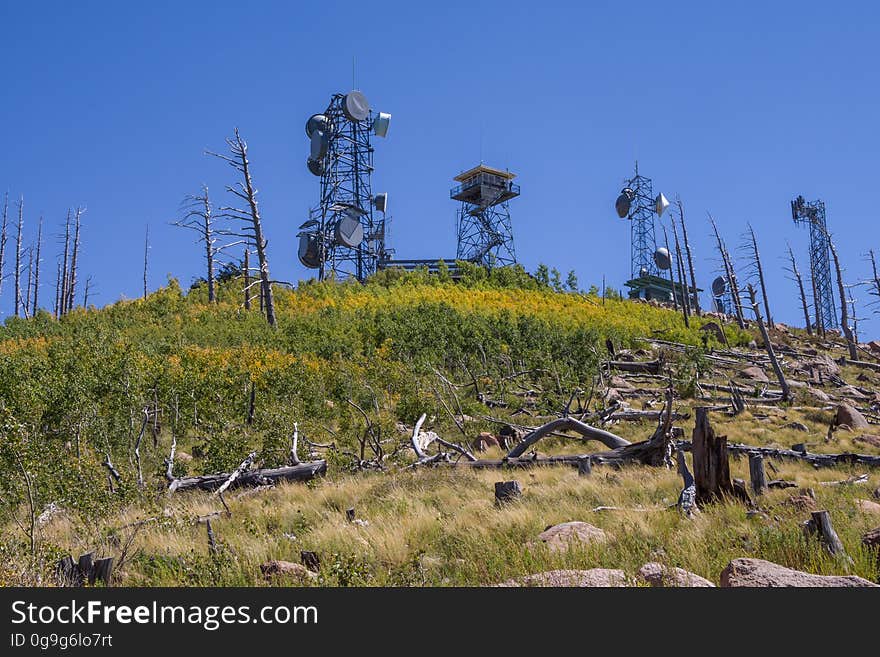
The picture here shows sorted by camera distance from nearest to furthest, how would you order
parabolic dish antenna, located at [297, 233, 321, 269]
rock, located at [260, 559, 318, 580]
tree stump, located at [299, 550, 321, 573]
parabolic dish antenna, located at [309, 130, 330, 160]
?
rock, located at [260, 559, 318, 580] < tree stump, located at [299, 550, 321, 573] < parabolic dish antenna, located at [309, 130, 330, 160] < parabolic dish antenna, located at [297, 233, 321, 269]

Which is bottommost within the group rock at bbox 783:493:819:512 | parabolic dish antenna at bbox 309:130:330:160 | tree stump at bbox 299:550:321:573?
tree stump at bbox 299:550:321:573

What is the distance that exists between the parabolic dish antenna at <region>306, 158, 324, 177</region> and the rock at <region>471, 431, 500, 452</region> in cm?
3226

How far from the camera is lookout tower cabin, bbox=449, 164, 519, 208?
154 ft

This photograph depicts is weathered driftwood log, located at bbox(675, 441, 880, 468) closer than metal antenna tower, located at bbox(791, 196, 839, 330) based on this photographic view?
Yes

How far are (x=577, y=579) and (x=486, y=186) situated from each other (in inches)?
1712

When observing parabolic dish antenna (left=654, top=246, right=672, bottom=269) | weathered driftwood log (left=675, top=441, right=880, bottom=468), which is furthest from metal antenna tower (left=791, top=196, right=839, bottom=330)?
weathered driftwood log (left=675, top=441, right=880, bottom=468)

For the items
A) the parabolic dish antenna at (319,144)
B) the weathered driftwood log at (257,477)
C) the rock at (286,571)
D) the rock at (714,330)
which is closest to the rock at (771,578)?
the rock at (286,571)

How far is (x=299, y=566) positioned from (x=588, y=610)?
9.56ft

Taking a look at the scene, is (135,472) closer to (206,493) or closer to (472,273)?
(206,493)

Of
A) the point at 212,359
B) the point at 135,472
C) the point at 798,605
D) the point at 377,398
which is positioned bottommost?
the point at 798,605

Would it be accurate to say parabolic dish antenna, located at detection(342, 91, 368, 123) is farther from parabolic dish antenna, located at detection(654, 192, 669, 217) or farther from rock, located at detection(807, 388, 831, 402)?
rock, located at detection(807, 388, 831, 402)

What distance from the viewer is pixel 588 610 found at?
4500 mm

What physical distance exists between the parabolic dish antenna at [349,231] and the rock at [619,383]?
22008 millimetres

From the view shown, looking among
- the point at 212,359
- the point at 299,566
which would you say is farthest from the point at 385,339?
the point at 299,566
